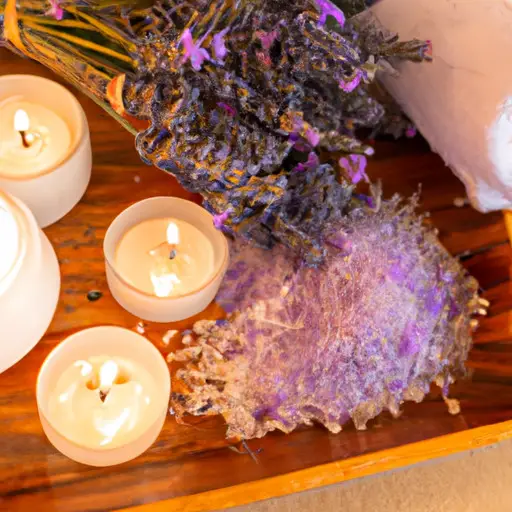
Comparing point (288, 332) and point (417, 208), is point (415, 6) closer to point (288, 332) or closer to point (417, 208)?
point (417, 208)

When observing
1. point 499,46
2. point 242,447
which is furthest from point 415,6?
point 242,447

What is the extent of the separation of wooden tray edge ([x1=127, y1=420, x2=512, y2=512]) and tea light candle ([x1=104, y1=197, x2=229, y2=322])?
16 centimetres

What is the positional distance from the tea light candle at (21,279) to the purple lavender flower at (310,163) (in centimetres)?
23

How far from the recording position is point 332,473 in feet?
1.86

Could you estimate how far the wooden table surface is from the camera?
0.55 metres

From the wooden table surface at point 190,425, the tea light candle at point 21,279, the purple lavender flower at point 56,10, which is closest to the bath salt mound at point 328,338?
the wooden table surface at point 190,425

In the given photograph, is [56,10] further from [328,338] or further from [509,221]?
[509,221]

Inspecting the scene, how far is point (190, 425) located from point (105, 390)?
8cm

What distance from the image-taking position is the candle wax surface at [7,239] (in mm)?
513

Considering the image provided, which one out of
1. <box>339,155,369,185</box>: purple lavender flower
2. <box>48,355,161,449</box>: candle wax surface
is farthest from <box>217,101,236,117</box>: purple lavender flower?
<box>48,355,161,449</box>: candle wax surface

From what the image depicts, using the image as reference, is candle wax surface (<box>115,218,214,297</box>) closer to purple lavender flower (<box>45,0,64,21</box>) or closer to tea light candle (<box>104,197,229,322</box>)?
tea light candle (<box>104,197,229,322</box>)

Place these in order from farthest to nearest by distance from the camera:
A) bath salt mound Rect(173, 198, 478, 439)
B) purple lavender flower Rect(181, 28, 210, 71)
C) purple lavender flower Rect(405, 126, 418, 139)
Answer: purple lavender flower Rect(405, 126, 418, 139) → bath salt mound Rect(173, 198, 478, 439) → purple lavender flower Rect(181, 28, 210, 71)

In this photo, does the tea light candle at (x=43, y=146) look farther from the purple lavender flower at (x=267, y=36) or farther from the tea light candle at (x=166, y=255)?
the purple lavender flower at (x=267, y=36)

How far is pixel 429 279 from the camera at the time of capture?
2.12 feet
